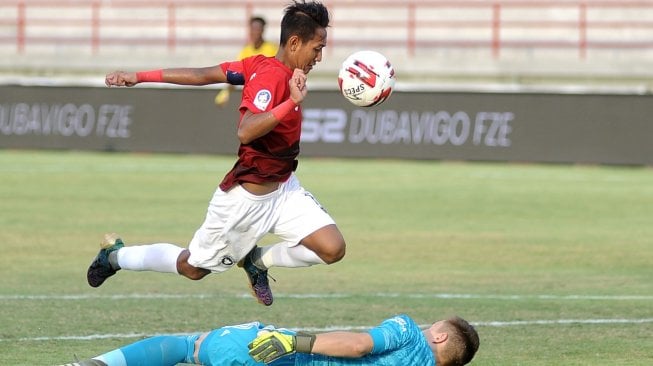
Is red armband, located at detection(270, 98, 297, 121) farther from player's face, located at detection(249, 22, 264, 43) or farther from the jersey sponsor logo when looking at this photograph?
player's face, located at detection(249, 22, 264, 43)

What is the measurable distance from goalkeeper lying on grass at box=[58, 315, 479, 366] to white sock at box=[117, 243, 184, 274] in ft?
6.42

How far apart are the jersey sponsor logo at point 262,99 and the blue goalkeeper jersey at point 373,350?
170 cm

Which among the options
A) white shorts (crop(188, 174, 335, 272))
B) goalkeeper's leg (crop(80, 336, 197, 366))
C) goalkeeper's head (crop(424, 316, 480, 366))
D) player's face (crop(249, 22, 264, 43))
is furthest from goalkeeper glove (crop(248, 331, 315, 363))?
player's face (crop(249, 22, 264, 43))

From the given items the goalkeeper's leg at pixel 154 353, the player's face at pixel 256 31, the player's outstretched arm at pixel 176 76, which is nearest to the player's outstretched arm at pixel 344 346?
the goalkeeper's leg at pixel 154 353

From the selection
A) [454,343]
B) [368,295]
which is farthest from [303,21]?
[368,295]

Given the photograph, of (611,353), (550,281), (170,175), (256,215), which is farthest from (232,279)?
(170,175)

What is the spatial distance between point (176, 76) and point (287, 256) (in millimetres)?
1509

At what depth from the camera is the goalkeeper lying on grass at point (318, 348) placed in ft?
23.1

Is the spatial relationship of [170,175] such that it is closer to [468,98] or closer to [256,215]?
[468,98]

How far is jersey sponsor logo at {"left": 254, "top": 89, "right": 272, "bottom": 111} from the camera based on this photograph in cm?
847

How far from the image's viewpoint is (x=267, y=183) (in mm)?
8906

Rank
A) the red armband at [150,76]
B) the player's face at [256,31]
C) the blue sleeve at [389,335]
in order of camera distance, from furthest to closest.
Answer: the player's face at [256,31]
the red armband at [150,76]
the blue sleeve at [389,335]

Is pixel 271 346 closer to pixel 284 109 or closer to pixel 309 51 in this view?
pixel 284 109

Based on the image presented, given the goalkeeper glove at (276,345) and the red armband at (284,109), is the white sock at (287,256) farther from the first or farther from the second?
the goalkeeper glove at (276,345)
